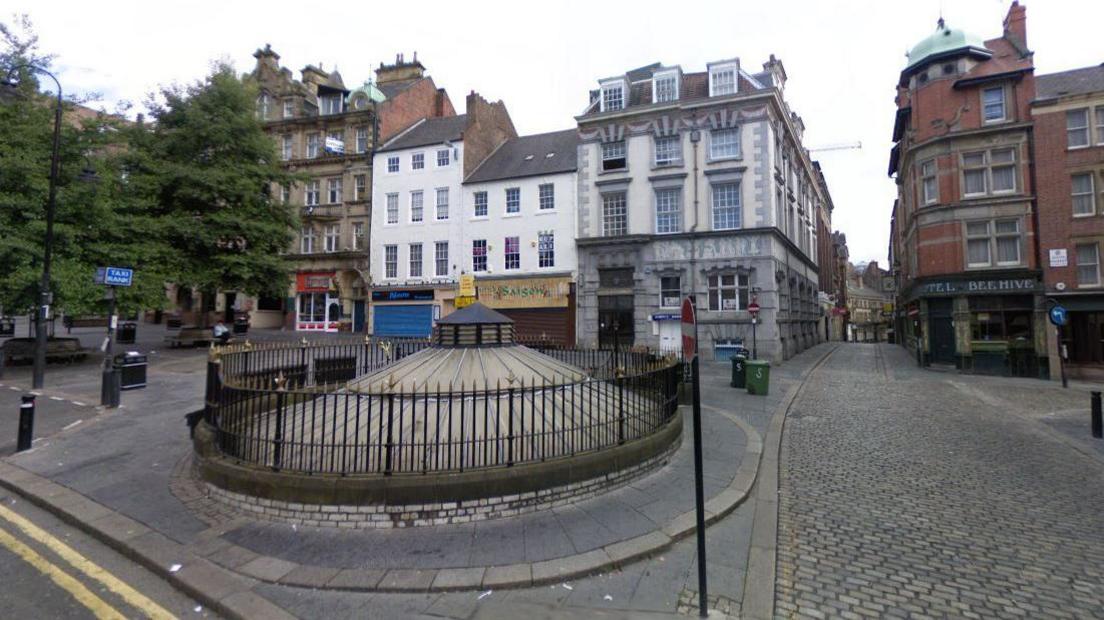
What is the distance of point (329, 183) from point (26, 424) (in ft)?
101

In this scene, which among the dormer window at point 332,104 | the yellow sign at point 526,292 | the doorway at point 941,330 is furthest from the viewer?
the dormer window at point 332,104

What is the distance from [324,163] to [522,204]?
57.8ft

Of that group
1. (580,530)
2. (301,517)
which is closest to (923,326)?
(580,530)

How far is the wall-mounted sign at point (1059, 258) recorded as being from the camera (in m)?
19.1

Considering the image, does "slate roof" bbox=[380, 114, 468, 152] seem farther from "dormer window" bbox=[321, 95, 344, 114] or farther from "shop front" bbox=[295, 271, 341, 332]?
"shop front" bbox=[295, 271, 341, 332]

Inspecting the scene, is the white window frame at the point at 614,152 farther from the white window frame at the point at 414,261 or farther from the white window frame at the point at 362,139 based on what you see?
the white window frame at the point at 362,139

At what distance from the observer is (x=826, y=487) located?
6609 millimetres

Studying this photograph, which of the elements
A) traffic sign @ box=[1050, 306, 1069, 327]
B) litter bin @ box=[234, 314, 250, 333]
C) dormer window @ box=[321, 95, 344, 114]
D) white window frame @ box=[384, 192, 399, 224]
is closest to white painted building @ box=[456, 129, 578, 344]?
white window frame @ box=[384, 192, 399, 224]

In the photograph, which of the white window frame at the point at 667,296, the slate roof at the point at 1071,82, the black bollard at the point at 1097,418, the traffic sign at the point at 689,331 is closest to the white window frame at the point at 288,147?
the white window frame at the point at 667,296

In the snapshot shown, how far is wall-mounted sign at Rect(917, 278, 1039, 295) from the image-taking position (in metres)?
19.7

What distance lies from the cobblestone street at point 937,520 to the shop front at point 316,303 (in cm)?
3260

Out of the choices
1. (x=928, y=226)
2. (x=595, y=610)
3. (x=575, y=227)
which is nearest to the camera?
(x=595, y=610)

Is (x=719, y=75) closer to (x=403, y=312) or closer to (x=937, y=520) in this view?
(x=403, y=312)

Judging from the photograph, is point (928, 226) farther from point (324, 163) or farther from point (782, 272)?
point (324, 163)
